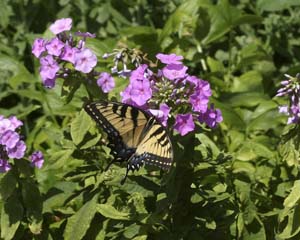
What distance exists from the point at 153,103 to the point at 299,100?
592 millimetres

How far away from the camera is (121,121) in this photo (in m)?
2.52

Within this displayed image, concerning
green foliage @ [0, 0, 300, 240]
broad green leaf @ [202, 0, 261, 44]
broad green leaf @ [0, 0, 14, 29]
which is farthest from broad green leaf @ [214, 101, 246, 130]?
broad green leaf @ [0, 0, 14, 29]

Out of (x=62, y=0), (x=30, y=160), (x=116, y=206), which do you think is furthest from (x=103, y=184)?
(x=62, y=0)

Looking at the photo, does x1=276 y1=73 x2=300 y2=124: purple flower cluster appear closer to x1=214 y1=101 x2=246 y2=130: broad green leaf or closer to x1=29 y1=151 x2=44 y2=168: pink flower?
x1=214 y1=101 x2=246 y2=130: broad green leaf

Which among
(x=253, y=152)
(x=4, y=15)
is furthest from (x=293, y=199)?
(x=4, y=15)

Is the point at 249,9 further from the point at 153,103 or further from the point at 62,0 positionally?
the point at 153,103

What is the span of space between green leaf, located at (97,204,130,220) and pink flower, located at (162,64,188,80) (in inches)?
23.8

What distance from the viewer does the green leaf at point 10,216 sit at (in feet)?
9.18

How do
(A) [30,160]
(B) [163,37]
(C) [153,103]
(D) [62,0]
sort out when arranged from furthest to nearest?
(D) [62,0]
(B) [163,37]
(A) [30,160]
(C) [153,103]

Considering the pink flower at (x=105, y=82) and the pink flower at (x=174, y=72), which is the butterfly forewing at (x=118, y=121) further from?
the pink flower at (x=105, y=82)

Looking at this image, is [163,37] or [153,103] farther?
[163,37]

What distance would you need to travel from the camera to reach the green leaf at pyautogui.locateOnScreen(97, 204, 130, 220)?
2.66m

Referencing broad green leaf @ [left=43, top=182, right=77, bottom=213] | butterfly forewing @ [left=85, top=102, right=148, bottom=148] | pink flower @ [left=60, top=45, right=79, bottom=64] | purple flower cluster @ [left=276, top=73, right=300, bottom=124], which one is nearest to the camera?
butterfly forewing @ [left=85, top=102, right=148, bottom=148]

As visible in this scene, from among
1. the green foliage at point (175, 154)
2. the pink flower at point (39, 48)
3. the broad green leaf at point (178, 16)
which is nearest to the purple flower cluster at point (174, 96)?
the green foliage at point (175, 154)
